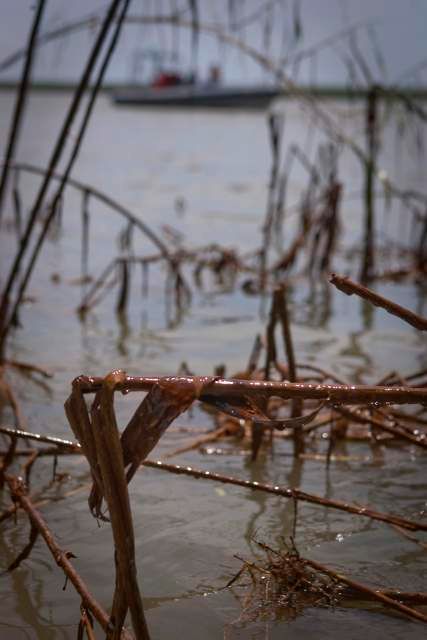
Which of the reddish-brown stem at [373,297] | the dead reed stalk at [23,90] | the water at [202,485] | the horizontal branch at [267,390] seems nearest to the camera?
the horizontal branch at [267,390]

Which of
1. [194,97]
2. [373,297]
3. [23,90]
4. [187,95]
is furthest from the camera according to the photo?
[187,95]

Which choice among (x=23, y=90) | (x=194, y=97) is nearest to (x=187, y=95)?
(x=194, y=97)

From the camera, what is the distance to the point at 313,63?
477cm

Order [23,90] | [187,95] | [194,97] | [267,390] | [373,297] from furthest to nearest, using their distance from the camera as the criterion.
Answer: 1. [187,95]
2. [194,97]
3. [23,90]
4. [373,297]
5. [267,390]

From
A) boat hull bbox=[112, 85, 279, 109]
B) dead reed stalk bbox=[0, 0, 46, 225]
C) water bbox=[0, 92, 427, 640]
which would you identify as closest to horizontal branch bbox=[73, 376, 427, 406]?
water bbox=[0, 92, 427, 640]

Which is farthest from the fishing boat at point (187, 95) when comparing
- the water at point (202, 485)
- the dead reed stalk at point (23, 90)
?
the dead reed stalk at point (23, 90)

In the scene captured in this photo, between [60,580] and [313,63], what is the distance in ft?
9.88

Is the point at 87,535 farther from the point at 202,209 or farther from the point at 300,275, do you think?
the point at 202,209

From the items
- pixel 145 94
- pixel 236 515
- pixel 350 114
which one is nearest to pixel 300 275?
pixel 350 114

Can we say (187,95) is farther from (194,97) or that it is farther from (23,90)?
(23,90)

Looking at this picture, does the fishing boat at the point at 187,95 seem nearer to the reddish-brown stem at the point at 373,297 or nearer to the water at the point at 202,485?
the water at the point at 202,485

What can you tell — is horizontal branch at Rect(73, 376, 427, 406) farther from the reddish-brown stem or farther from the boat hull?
the boat hull

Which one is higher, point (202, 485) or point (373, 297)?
point (373, 297)

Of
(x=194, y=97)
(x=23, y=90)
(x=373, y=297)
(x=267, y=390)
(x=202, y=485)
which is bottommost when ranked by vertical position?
(x=202, y=485)
